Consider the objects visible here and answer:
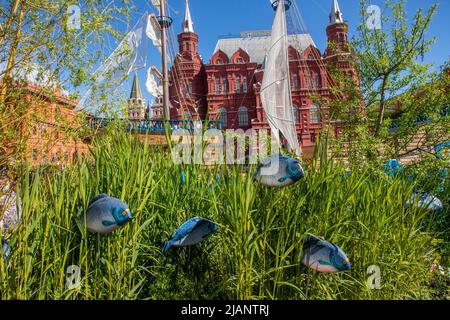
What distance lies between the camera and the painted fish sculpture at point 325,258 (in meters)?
1.39

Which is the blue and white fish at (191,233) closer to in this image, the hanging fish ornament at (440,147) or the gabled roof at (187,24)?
the hanging fish ornament at (440,147)

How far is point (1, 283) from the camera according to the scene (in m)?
1.44

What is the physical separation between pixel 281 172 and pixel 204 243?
88cm

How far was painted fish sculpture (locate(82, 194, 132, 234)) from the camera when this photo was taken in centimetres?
134

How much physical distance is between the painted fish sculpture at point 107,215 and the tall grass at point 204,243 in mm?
192

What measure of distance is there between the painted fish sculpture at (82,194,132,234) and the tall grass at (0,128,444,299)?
0.19 m

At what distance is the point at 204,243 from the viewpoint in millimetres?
2078

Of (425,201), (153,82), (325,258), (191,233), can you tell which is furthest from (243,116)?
(325,258)

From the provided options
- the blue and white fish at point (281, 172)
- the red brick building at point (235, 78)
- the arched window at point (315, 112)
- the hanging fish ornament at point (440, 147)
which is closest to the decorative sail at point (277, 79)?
the arched window at point (315, 112)

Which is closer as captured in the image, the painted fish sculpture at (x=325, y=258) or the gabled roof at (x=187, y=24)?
the painted fish sculpture at (x=325, y=258)

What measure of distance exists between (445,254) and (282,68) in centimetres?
938

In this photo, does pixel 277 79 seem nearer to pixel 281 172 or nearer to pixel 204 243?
pixel 204 243
